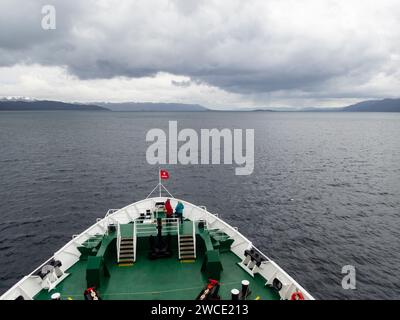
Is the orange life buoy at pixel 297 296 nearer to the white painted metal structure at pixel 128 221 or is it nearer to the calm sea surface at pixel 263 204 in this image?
the white painted metal structure at pixel 128 221

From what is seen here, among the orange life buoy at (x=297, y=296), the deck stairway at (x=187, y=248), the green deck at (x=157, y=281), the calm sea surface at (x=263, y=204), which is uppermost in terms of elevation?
the deck stairway at (x=187, y=248)

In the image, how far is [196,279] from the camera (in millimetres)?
19969

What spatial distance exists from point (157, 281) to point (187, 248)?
153 inches

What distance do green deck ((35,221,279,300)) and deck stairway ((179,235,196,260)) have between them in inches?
17.7

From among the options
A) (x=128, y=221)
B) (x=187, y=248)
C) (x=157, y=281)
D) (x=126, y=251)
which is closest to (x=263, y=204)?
(x=128, y=221)

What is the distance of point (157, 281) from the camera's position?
64.7 feet

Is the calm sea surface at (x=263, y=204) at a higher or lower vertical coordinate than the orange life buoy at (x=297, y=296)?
lower

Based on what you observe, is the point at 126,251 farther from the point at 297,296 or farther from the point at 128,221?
the point at 297,296

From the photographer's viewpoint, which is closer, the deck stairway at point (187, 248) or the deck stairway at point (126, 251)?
the deck stairway at point (126, 251)

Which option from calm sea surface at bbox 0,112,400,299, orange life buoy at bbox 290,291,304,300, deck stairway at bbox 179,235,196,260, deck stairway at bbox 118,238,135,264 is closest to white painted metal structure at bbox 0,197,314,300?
orange life buoy at bbox 290,291,304,300

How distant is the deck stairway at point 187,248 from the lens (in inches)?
881

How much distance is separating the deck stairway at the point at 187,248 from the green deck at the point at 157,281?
45 centimetres

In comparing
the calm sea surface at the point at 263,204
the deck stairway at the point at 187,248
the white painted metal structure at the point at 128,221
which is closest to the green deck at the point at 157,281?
the deck stairway at the point at 187,248

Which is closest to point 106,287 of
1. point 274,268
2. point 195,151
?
point 274,268
